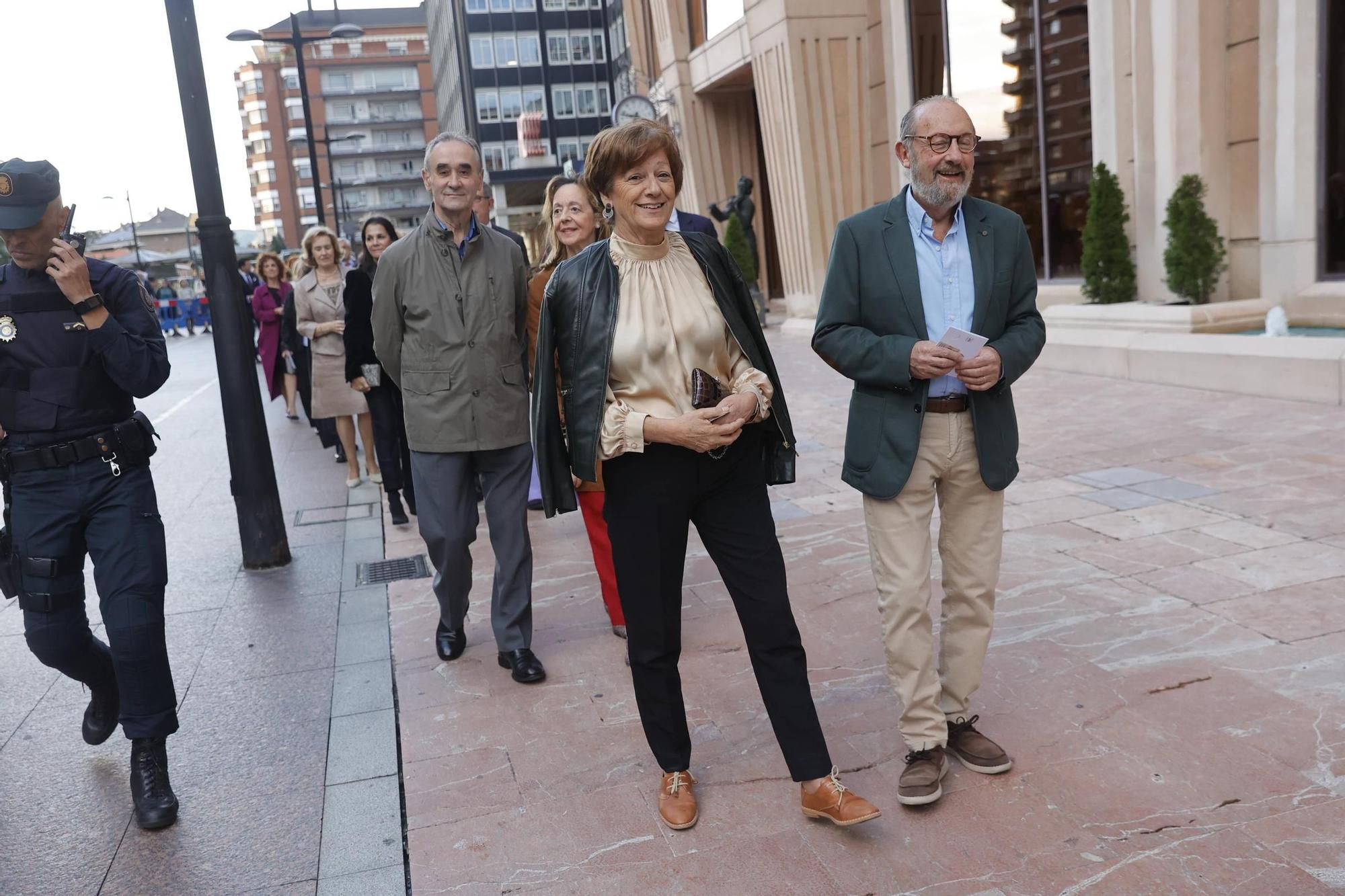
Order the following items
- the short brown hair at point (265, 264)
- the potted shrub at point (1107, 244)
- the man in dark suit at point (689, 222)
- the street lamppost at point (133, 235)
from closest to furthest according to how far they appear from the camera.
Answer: the man in dark suit at point (689, 222) < the potted shrub at point (1107, 244) < the short brown hair at point (265, 264) < the street lamppost at point (133, 235)

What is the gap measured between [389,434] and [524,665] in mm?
3305

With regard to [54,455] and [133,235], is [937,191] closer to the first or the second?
Answer: [54,455]

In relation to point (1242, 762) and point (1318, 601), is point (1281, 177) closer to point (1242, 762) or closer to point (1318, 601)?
point (1318, 601)

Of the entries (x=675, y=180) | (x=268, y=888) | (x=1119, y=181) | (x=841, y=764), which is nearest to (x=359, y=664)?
(x=268, y=888)

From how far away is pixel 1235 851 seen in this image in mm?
2896

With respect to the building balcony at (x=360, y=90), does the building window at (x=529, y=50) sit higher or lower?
lower

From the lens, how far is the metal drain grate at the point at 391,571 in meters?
6.36

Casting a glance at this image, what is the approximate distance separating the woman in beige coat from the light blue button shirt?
20.5 feet

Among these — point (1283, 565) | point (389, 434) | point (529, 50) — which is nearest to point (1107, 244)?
point (1283, 565)

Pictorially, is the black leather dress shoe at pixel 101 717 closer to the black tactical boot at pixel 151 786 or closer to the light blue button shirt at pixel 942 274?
the black tactical boot at pixel 151 786

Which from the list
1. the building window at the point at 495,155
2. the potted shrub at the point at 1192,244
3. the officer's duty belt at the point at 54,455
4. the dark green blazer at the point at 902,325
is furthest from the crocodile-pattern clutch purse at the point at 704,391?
the building window at the point at 495,155

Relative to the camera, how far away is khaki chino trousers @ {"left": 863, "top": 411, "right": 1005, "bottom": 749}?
3.31 metres

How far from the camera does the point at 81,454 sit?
12.0 feet

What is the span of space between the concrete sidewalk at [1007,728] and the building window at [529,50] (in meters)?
74.1
